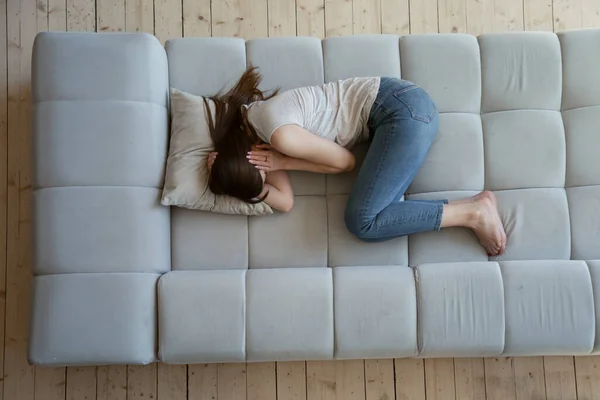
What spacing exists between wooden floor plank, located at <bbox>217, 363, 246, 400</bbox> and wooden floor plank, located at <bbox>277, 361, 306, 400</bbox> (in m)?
0.14

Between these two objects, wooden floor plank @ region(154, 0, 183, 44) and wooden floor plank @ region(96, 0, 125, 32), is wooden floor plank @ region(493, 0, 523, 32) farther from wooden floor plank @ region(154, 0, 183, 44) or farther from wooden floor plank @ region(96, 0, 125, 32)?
wooden floor plank @ region(96, 0, 125, 32)

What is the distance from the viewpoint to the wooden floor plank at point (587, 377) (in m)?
1.89

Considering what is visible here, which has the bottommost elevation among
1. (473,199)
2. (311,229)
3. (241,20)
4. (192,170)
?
(311,229)

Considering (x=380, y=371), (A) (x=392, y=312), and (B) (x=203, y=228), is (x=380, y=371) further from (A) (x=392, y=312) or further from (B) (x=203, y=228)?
(B) (x=203, y=228)

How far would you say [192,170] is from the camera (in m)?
1.68

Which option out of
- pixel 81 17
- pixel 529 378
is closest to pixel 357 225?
pixel 529 378

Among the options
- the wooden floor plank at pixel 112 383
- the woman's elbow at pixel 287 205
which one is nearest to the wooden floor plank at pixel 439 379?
the woman's elbow at pixel 287 205

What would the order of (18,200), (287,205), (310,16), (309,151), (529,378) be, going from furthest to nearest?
1. (310,16)
2. (18,200)
3. (529,378)
4. (287,205)
5. (309,151)

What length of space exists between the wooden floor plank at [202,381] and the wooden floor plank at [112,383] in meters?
0.25

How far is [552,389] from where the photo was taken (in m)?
1.89

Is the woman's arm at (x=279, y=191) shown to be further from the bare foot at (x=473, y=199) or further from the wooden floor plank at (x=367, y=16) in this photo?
the wooden floor plank at (x=367, y=16)

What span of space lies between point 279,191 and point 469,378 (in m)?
1.02

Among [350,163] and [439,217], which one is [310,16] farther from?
[439,217]

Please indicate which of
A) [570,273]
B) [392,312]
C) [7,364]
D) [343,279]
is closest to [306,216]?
[343,279]
